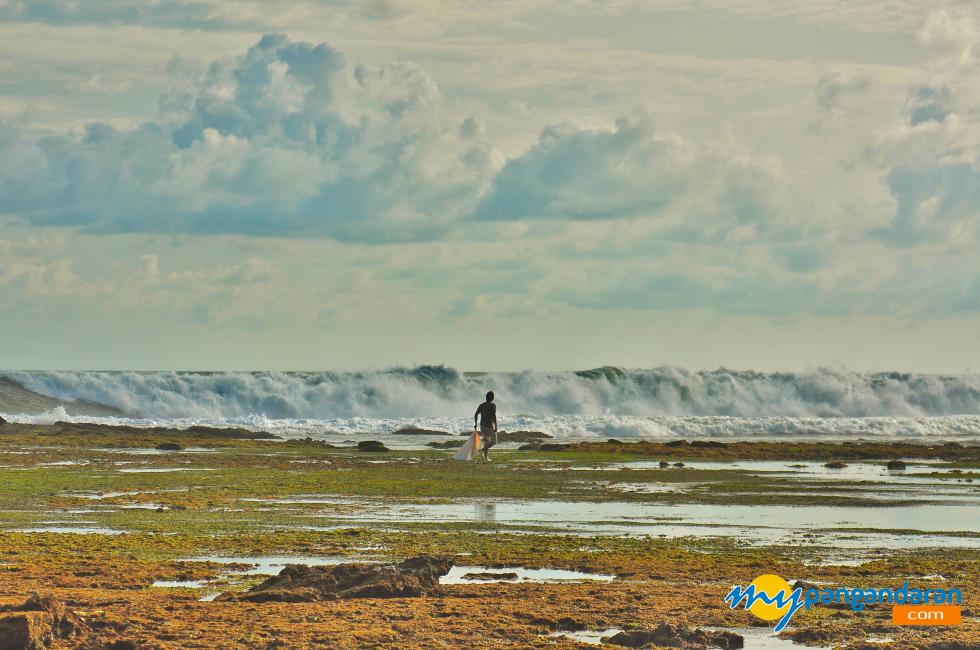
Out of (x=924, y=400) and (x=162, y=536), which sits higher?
(x=924, y=400)

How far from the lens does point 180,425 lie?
69250mm

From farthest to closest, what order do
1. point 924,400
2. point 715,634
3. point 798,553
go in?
point 924,400 < point 798,553 < point 715,634

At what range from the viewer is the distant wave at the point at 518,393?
87750 millimetres

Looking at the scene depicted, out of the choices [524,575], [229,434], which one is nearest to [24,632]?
[524,575]

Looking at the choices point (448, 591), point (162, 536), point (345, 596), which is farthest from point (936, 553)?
point (162, 536)

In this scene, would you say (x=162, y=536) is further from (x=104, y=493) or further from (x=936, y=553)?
(x=936, y=553)

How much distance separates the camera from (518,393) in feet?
312

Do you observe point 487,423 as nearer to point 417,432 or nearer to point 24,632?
point 24,632

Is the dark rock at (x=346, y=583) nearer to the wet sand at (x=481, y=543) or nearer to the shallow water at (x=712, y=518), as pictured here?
the wet sand at (x=481, y=543)

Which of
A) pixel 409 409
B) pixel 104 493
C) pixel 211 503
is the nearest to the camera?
pixel 211 503

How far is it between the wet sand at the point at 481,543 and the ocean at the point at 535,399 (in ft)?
125

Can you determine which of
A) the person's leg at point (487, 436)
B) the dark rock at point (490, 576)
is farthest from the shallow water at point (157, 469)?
the dark rock at point (490, 576)

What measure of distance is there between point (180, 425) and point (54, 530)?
172ft

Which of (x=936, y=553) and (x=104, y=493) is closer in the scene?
(x=936, y=553)
